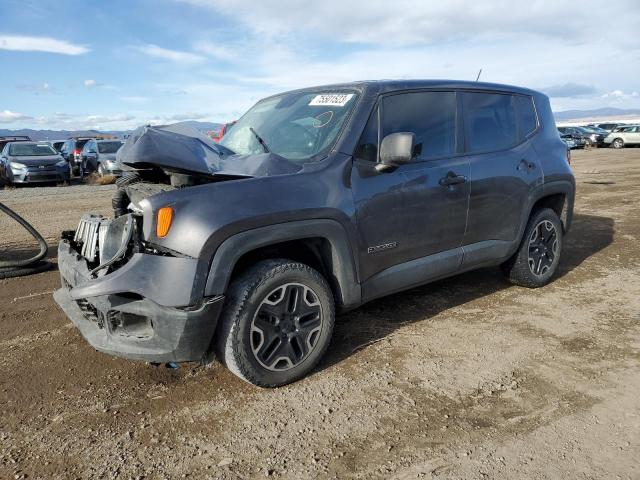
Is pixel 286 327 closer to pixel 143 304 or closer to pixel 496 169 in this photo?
pixel 143 304

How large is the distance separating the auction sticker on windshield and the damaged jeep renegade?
1 cm

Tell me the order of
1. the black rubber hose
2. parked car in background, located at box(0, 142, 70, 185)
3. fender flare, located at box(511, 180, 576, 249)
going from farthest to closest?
parked car in background, located at box(0, 142, 70, 185)
the black rubber hose
fender flare, located at box(511, 180, 576, 249)

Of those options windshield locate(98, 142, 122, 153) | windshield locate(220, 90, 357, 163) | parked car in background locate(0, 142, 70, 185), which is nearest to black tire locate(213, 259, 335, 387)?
windshield locate(220, 90, 357, 163)

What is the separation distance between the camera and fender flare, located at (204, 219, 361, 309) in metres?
2.80

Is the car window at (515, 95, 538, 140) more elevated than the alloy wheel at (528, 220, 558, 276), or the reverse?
the car window at (515, 95, 538, 140)

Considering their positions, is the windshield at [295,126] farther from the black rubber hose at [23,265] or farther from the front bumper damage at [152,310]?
the black rubber hose at [23,265]

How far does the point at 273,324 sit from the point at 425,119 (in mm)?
1949

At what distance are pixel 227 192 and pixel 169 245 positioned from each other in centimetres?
43

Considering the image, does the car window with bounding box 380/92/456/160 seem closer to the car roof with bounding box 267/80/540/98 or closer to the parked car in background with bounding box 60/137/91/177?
the car roof with bounding box 267/80/540/98

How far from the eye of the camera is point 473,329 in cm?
400

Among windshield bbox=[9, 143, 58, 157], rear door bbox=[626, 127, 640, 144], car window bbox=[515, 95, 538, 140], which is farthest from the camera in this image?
rear door bbox=[626, 127, 640, 144]

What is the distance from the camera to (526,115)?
4.81m

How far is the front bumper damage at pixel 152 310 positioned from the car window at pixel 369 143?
1.38 m

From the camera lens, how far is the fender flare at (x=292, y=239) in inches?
110
